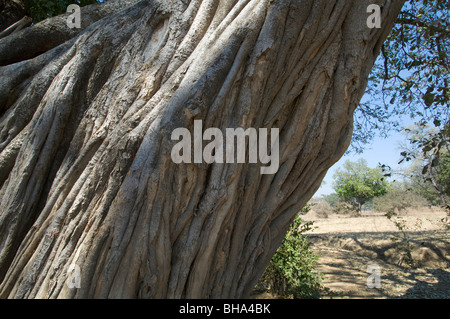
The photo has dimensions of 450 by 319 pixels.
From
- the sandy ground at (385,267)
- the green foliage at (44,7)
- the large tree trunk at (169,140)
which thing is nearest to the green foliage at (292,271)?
the sandy ground at (385,267)

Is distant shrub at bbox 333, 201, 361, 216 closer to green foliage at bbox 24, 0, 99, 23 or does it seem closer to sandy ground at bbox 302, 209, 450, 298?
sandy ground at bbox 302, 209, 450, 298

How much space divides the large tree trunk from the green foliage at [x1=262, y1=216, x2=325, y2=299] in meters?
2.72

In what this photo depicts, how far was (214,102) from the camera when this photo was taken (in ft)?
7.77

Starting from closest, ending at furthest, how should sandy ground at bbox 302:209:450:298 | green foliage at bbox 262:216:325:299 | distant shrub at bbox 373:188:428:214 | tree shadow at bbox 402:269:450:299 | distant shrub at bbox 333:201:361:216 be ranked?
green foliage at bbox 262:216:325:299
tree shadow at bbox 402:269:450:299
sandy ground at bbox 302:209:450:298
distant shrub at bbox 373:188:428:214
distant shrub at bbox 333:201:361:216

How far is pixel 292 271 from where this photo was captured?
5363 millimetres

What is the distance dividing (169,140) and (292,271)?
396cm

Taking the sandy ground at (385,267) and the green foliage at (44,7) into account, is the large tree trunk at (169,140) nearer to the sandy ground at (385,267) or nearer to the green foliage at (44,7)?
the green foliage at (44,7)

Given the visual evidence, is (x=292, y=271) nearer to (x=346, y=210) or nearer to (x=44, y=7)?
(x=44, y=7)

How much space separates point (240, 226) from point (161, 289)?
0.67m

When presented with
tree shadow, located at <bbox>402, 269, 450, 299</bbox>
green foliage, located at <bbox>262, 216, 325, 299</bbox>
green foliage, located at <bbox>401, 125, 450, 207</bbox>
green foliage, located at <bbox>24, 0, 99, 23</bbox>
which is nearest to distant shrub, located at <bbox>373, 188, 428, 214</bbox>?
green foliage, located at <bbox>401, 125, 450, 207</bbox>

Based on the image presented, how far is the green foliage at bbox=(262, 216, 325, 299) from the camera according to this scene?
5.32m

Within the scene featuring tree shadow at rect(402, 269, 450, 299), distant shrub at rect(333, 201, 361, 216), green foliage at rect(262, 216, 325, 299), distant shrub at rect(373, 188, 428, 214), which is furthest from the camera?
distant shrub at rect(333, 201, 361, 216)
